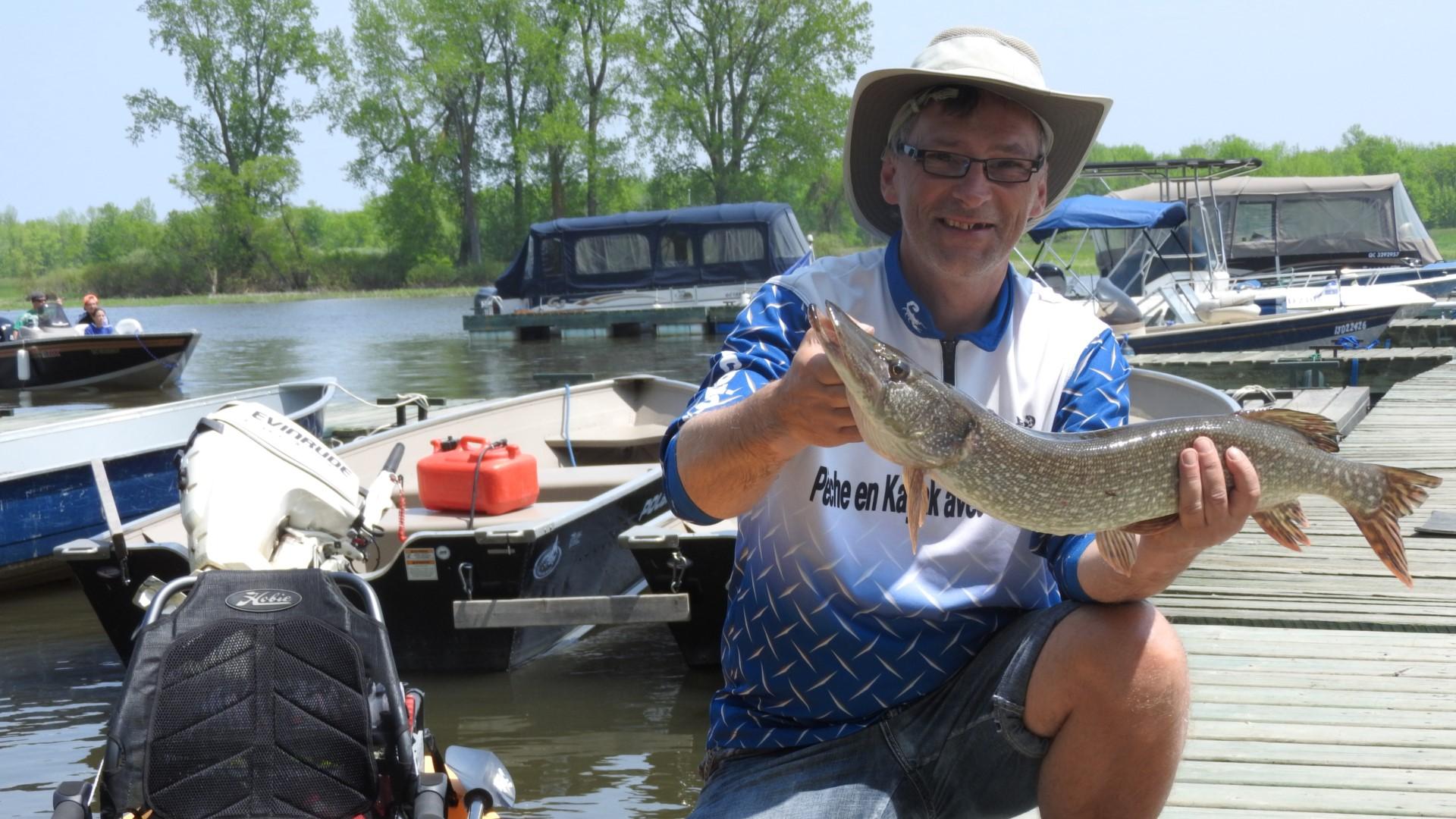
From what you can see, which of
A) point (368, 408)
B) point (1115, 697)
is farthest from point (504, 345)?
point (1115, 697)

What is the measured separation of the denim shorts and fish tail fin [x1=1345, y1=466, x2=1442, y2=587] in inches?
22.4

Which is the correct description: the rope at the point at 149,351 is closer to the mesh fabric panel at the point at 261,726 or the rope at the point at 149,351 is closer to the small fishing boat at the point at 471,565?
the small fishing boat at the point at 471,565

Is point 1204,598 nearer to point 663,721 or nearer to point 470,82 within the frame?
point 663,721

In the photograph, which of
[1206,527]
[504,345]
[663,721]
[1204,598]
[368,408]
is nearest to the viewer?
[1206,527]

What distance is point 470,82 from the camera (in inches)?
2327

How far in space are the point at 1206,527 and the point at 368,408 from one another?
567 inches

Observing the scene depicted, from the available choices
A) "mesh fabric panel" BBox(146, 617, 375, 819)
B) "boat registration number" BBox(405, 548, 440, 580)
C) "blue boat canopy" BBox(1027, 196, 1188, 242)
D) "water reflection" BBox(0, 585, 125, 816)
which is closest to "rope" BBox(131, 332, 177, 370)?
"water reflection" BBox(0, 585, 125, 816)

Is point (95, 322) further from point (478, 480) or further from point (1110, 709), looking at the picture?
point (1110, 709)

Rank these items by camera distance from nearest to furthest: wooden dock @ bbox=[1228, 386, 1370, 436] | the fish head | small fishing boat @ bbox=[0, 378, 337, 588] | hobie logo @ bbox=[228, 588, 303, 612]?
the fish head → hobie logo @ bbox=[228, 588, 303, 612] → small fishing boat @ bbox=[0, 378, 337, 588] → wooden dock @ bbox=[1228, 386, 1370, 436]

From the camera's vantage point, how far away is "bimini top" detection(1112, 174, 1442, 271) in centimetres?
2402

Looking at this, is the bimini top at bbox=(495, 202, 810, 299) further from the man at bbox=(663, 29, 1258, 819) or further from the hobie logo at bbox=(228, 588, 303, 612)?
the man at bbox=(663, 29, 1258, 819)

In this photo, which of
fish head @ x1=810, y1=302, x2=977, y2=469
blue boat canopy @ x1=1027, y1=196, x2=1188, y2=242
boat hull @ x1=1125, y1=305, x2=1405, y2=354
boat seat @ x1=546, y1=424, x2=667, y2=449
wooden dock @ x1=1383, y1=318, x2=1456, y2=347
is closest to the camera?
fish head @ x1=810, y1=302, x2=977, y2=469

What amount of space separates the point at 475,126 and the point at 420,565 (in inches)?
2288

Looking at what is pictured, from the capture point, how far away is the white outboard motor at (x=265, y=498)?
5074mm
